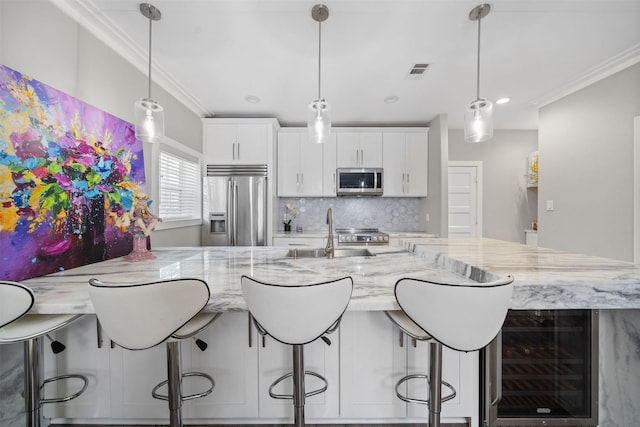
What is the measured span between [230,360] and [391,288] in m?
0.97

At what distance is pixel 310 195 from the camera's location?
13.4ft

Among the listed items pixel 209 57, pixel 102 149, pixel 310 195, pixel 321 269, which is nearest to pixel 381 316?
pixel 321 269

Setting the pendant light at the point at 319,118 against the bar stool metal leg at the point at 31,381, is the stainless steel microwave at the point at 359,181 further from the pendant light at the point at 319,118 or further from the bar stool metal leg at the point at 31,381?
the bar stool metal leg at the point at 31,381

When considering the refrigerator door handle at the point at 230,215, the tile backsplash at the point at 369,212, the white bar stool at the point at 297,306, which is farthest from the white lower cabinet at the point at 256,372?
the tile backsplash at the point at 369,212

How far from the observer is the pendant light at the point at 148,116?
177 centimetres

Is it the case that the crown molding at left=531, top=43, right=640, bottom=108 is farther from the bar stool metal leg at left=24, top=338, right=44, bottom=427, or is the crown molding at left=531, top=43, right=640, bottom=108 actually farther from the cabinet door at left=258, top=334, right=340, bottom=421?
the bar stool metal leg at left=24, top=338, right=44, bottom=427

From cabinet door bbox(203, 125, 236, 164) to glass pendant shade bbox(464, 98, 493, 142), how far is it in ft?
9.08

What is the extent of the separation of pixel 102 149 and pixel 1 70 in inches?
25.5

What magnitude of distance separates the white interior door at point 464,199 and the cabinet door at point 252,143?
3.00 meters

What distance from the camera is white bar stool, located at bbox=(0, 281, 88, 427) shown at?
987 mm

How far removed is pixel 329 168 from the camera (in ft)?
13.4

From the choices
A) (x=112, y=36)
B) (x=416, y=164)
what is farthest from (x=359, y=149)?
(x=112, y=36)

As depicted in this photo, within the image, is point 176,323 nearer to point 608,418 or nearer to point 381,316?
point 381,316

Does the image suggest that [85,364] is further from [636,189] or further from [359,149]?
[636,189]
